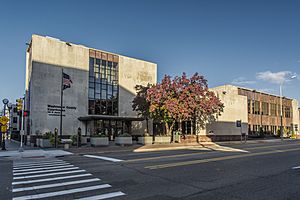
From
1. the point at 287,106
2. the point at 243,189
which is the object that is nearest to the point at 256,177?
the point at 243,189

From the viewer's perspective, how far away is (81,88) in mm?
38031

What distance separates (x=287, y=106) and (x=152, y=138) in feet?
152

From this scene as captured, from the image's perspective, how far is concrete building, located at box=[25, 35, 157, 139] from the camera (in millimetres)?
34250

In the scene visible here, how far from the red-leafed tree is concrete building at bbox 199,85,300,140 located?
8719 millimetres

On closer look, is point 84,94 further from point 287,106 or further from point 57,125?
point 287,106

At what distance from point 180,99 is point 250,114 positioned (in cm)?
2643

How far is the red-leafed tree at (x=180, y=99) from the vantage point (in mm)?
28844

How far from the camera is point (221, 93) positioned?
42094 mm

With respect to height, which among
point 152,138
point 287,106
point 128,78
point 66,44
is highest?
point 66,44

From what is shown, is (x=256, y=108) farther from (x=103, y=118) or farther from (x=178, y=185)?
(x=178, y=185)

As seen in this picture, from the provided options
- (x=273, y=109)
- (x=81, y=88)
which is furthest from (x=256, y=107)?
(x=81, y=88)

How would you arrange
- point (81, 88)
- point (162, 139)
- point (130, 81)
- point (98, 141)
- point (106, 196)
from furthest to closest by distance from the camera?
point (130, 81) → point (81, 88) → point (162, 139) → point (98, 141) → point (106, 196)

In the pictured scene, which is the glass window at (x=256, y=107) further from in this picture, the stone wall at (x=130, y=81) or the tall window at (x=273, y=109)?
the stone wall at (x=130, y=81)

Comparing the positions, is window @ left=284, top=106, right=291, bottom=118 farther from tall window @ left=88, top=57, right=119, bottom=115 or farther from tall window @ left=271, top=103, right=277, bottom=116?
tall window @ left=88, top=57, right=119, bottom=115
